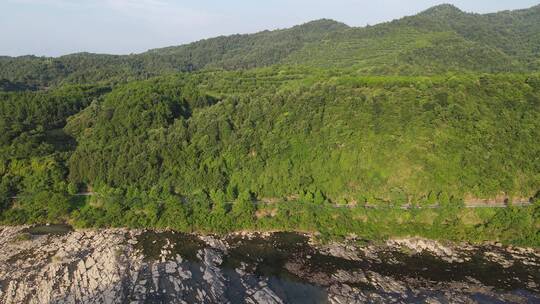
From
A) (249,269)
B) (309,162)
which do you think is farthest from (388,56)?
(249,269)

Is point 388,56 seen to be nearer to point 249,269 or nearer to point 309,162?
point 309,162

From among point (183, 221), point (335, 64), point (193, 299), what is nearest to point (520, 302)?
point (193, 299)

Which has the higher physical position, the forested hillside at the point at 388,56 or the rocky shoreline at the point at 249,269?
the forested hillside at the point at 388,56

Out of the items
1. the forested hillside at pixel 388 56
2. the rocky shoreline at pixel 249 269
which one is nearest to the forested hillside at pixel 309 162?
the rocky shoreline at pixel 249 269

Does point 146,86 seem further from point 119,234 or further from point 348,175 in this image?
point 348,175

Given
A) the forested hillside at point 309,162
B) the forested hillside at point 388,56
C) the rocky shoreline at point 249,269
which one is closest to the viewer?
the rocky shoreline at point 249,269

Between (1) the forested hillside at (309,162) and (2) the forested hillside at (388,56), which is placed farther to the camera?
(2) the forested hillside at (388,56)

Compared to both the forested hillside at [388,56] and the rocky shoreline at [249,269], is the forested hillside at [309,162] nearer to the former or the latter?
the rocky shoreline at [249,269]

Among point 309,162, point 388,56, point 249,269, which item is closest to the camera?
point 249,269

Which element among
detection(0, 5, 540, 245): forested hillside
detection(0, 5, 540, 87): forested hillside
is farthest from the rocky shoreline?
detection(0, 5, 540, 87): forested hillside
